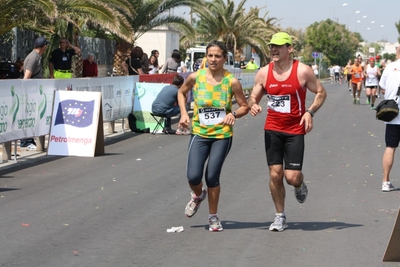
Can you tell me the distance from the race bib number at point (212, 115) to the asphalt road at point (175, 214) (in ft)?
3.55

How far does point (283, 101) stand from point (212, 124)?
721mm

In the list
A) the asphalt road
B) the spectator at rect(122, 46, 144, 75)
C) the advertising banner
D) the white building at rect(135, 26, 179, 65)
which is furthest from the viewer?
the white building at rect(135, 26, 179, 65)

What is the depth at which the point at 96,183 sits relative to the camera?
10.8m

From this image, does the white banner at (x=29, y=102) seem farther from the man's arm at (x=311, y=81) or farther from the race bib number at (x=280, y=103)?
the man's arm at (x=311, y=81)

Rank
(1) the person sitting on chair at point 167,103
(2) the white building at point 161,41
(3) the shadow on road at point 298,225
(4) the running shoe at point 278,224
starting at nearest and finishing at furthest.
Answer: (4) the running shoe at point 278,224 < (3) the shadow on road at point 298,225 < (1) the person sitting on chair at point 167,103 < (2) the white building at point 161,41

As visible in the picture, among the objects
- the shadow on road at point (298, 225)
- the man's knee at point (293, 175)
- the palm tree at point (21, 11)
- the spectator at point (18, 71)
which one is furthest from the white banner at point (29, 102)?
the man's knee at point (293, 175)

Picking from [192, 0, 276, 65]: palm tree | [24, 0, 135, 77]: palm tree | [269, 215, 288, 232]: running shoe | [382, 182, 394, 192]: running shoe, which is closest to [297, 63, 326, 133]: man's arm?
[269, 215, 288, 232]: running shoe

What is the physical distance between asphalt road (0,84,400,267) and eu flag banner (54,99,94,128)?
0.78 m

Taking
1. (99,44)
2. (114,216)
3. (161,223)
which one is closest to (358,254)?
(161,223)

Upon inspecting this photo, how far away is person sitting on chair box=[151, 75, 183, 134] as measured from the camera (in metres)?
18.1

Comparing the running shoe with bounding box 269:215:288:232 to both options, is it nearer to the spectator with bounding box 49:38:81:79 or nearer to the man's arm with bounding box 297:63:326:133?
the man's arm with bounding box 297:63:326:133

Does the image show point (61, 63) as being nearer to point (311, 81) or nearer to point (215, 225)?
point (215, 225)

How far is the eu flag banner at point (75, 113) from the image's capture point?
14.1 metres

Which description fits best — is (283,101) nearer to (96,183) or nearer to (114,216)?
(114,216)
